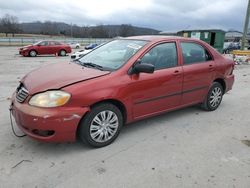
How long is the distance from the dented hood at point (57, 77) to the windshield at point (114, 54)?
0.30 meters

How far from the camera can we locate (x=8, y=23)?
221 ft

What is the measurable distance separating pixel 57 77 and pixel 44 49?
703 inches

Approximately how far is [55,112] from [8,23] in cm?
7449

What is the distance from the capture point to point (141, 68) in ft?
11.5

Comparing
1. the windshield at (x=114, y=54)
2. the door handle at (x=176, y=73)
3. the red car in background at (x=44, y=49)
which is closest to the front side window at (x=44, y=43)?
the red car in background at (x=44, y=49)

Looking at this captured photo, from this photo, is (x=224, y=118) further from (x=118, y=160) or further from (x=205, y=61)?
(x=118, y=160)

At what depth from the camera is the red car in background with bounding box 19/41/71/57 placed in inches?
746

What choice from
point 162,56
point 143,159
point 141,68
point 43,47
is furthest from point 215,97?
point 43,47

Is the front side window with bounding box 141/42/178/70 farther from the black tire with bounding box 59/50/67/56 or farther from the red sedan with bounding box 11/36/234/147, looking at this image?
the black tire with bounding box 59/50/67/56

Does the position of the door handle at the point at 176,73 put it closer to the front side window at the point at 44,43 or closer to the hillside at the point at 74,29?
the front side window at the point at 44,43

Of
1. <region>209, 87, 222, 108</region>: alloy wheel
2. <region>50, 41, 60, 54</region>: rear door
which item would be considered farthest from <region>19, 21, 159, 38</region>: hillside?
<region>209, 87, 222, 108</region>: alloy wheel

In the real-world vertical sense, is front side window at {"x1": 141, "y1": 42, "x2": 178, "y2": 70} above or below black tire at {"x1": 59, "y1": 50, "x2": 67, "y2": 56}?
above

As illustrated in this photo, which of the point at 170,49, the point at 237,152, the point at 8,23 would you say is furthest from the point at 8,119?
the point at 8,23

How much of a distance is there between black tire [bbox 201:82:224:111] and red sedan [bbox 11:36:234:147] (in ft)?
0.15
